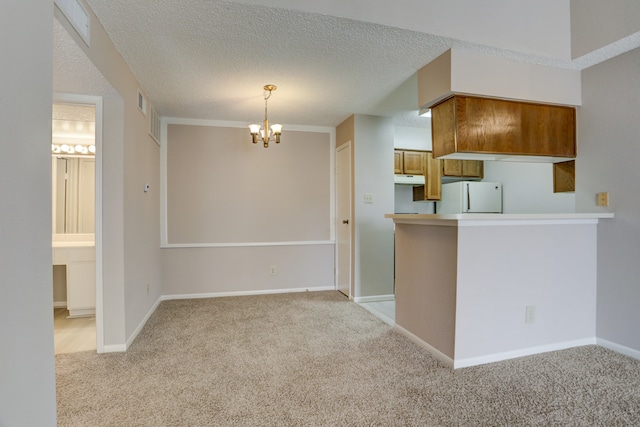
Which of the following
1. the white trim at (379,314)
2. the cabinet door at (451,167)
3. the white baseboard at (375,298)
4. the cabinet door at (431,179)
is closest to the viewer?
the white trim at (379,314)

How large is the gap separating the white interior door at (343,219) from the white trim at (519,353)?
198 centimetres

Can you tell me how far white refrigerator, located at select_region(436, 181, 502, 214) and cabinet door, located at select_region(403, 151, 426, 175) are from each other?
55cm

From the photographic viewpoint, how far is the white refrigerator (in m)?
4.74

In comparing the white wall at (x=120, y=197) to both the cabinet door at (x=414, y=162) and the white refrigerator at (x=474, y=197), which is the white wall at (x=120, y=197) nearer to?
the cabinet door at (x=414, y=162)

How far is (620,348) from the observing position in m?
2.51

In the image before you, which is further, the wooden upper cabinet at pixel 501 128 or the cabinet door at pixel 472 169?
the cabinet door at pixel 472 169

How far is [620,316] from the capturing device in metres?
2.52

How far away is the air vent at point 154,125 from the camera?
356 centimetres

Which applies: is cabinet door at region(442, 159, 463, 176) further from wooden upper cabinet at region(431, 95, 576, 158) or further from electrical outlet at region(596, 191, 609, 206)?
electrical outlet at region(596, 191, 609, 206)

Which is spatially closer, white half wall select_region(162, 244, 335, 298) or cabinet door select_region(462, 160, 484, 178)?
white half wall select_region(162, 244, 335, 298)

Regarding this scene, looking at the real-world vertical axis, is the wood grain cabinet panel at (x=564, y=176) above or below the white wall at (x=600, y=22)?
below

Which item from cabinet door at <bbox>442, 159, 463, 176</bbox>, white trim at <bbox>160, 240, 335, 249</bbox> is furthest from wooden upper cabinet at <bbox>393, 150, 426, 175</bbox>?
white trim at <bbox>160, 240, 335, 249</bbox>

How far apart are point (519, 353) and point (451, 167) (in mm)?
3209

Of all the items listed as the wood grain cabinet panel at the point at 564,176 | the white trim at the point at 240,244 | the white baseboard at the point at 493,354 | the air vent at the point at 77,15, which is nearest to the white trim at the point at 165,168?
the white trim at the point at 240,244
